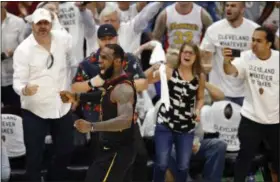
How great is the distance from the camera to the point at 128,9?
9.39 m

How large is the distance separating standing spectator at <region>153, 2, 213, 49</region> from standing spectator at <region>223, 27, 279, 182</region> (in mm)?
1185

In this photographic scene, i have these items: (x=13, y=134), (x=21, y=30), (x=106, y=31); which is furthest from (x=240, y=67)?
(x=21, y=30)

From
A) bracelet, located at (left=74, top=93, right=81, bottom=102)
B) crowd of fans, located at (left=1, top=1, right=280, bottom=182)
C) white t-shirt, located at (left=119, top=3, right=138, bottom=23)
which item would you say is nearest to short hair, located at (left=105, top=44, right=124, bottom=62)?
crowd of fans, located at (left=1, top=1, right=280, bottom=182)

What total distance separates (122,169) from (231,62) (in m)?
1.91

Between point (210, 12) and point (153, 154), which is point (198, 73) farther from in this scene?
point (210, 12)

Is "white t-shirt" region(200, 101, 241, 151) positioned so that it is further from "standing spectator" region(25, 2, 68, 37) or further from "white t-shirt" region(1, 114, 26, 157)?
"white t-shirt" region(1, 114, 26, 157)

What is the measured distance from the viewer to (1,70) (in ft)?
28.9

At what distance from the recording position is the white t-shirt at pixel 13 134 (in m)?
8.25

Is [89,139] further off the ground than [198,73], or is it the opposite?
[198,73]

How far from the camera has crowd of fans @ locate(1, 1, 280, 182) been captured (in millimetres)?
7512

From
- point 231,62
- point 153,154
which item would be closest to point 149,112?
point 153,154

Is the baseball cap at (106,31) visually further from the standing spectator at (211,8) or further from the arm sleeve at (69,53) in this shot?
the standing spectator at (211,8)

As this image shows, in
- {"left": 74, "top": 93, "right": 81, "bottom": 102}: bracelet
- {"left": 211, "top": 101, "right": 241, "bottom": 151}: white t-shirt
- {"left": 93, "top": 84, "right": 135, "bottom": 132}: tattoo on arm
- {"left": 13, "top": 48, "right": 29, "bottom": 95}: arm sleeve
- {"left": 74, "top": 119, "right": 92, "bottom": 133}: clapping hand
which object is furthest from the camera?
{"left": 211, "top": 101, "right": 241, "bottom": 151}: white t-shirt

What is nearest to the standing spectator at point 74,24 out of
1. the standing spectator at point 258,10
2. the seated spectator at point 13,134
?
the seated spectator at point 13,134
